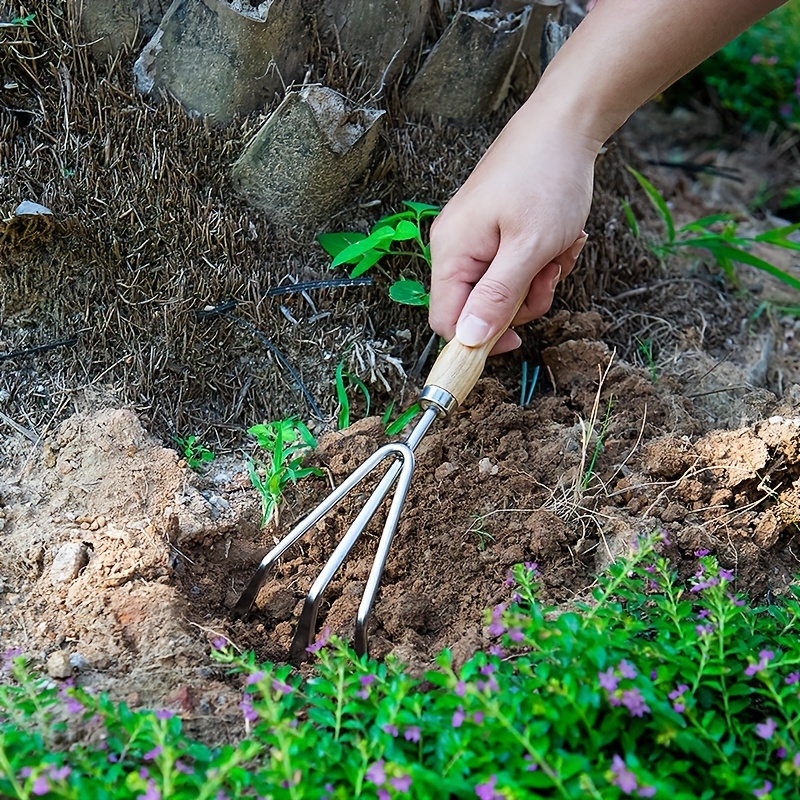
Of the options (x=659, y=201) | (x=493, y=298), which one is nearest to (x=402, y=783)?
(x=493, y=298)

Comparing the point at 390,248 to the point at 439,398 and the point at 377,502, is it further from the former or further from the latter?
the point at 377,502

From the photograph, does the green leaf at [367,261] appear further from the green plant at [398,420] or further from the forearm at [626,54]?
the forearm at [626,54]

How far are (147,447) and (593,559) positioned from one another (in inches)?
38.8

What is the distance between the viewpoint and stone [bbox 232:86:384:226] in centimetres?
186

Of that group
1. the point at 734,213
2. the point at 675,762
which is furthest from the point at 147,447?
the point at 734,213

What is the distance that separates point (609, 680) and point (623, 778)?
0.47 feet

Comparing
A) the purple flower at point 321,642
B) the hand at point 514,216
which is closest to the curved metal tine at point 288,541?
the purple flower at point 321,642

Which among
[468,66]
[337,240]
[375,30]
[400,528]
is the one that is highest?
[375,30]

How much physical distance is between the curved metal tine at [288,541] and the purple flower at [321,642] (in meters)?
0.15

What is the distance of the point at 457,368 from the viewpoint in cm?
175

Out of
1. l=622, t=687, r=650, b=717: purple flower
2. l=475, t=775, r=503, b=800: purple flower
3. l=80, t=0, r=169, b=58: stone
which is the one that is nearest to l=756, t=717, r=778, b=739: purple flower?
l=622, t=687, r=650, b=717: purple flower

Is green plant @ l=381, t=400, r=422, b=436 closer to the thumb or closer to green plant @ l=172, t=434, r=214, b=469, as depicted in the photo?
the thumb

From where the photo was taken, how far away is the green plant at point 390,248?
189cm

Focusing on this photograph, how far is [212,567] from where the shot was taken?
1757 mm
